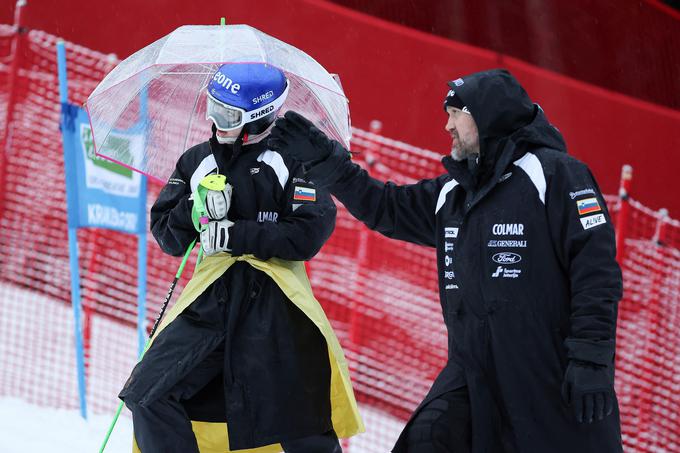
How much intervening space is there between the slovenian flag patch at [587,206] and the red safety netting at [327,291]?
3.00 metres

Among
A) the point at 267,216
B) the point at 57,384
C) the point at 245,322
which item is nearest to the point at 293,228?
the point at 267,216

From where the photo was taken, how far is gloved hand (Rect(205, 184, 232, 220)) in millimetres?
4184

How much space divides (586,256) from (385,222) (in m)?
0.89

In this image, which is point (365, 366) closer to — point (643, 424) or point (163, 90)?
point (643, 424)

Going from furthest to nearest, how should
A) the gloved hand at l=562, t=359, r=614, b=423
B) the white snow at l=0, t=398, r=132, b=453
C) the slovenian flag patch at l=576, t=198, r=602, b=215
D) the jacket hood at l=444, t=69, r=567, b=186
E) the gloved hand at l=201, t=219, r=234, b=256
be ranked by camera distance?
the white snow at l=0, t=398, r=132, b=453 < the gloved hand at l=201, t=219, r=234, b=256 < the jacket hood at l=444, t=69, r=567, b=186 < the slovenian flag patch at l=576, t=198, r=602, b=215 < the gloved hand at l=562, t=359, r=614, b=423

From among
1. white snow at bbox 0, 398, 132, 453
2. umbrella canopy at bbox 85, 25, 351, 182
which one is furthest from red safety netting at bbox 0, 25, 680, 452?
umbrella canopy at bbox 85, 25, 351, 182

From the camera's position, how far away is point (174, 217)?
437 cm

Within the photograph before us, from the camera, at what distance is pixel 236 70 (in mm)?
4367

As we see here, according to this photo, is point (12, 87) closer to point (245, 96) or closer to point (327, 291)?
point (327, 291)

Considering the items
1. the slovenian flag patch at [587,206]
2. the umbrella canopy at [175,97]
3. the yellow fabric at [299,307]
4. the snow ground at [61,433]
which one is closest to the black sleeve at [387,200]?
the yellow fabric at [299,307]

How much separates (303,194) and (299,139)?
34 cm

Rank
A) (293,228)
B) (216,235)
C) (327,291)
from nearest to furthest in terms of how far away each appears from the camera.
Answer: (216,235), (293,228), (327,291)

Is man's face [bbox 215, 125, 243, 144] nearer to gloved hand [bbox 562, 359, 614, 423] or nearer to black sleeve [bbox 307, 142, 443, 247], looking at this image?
black sleeve [bbox 307, 142, 443, 247]

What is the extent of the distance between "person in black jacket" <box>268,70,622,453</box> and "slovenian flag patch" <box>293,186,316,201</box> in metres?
0.62
